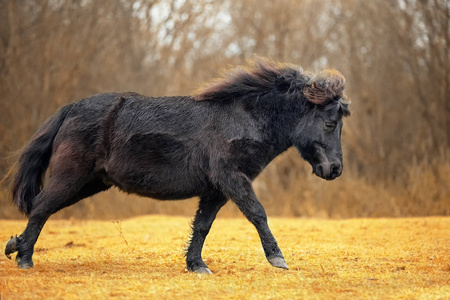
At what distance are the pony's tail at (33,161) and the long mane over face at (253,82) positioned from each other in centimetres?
175

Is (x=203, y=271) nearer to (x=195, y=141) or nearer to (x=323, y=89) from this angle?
(x=195, y=141)

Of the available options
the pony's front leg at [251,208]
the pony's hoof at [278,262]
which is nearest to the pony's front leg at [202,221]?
the pony's front leg at [251,208]

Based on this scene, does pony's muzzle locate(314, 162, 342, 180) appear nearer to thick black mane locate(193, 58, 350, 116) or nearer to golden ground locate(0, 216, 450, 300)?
thick black mane locate(193, 58, 350, 116)

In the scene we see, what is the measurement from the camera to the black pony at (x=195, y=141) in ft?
23.3

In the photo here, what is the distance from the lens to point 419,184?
16.2 meters

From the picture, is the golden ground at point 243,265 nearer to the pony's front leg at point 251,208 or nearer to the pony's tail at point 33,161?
the pony's front leg at point 251,208

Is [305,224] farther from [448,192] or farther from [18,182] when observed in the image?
[18,182]

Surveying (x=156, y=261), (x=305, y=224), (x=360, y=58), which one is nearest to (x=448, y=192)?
(x=305, y=224)

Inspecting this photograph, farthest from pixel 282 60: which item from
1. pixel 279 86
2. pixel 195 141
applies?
pixel 195 141

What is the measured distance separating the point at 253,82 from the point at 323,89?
0.83 metres

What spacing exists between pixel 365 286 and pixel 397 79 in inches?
619

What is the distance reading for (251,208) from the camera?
6.84m

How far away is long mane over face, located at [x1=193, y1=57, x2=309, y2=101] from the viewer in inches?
294

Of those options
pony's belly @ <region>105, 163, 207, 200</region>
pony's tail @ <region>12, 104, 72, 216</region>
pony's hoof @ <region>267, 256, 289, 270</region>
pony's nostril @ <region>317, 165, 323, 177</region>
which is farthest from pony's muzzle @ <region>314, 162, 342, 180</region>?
pony's tail @ <region>12, 104, 72, 216</region>
